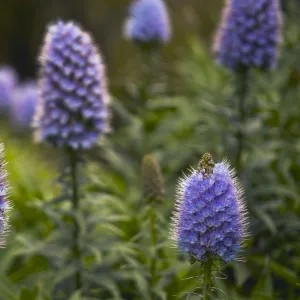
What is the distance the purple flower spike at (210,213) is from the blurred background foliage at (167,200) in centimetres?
24

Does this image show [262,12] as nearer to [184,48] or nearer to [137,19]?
[137,19]

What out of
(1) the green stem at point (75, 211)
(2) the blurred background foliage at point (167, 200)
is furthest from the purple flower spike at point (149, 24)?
(1) the green stem at point (75, 211)

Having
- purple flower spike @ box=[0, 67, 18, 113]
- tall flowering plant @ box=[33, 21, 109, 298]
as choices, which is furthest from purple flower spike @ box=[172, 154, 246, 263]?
purple flower spike @ box=[0, 67, 18, 113]

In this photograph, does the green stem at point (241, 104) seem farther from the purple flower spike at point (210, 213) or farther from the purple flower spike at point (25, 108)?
the purple flower spike at point (25, 108)

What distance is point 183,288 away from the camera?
4.26 metres

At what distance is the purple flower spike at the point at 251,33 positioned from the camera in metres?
4.59

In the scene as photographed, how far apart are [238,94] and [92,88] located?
3.99ft

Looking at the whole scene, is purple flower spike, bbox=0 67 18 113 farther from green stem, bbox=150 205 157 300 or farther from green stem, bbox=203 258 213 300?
green stem, bbox=203 258 213 300

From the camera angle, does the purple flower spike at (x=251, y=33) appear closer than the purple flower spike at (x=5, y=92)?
Yes

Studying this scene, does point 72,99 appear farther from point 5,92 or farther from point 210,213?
point 5,92

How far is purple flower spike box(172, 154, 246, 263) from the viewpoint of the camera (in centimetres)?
273

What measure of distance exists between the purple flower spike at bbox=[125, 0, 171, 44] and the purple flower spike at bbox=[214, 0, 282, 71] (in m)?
1.26

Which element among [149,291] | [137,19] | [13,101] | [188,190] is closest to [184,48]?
[13,101]

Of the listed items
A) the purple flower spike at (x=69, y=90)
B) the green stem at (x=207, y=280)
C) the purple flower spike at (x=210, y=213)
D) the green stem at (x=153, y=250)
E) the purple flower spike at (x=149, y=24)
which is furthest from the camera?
the purple flower spike at (x=149, y=24)
